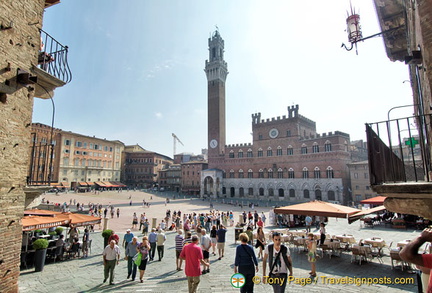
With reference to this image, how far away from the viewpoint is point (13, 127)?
16.6 feet

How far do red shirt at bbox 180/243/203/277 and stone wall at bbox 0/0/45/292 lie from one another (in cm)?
358

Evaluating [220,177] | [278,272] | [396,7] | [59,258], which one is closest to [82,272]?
[59,258]

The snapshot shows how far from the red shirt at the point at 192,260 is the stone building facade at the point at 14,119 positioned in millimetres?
3580

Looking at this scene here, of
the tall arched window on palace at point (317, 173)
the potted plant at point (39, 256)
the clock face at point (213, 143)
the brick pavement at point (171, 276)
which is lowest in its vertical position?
the brick pavement at point (171, 276)

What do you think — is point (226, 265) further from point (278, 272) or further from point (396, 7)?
point (396, 7)

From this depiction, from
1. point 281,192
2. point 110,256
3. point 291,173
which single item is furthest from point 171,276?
point 281,192

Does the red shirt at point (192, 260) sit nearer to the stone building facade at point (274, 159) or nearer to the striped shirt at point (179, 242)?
the striped shirt at point (179, 242)

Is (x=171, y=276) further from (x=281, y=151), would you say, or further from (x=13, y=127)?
(x=281, y=151)

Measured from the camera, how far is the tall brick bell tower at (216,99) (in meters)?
57.9

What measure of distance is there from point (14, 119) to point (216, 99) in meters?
55.8

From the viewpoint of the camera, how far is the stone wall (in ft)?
15.8

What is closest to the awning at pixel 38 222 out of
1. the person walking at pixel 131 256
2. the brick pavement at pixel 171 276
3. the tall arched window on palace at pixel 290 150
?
the brick pavement at pixel 171 276

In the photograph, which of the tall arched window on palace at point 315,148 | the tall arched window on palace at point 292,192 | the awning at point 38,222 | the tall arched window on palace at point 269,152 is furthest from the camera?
the tall arched window on palace at point 269,152

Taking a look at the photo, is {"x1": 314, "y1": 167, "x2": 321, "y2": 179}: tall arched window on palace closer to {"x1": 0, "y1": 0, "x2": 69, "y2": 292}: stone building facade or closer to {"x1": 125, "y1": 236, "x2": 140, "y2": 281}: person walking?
{"x1": 125, "y1": 236, "x2": 140, "y2": 281}: person walking
